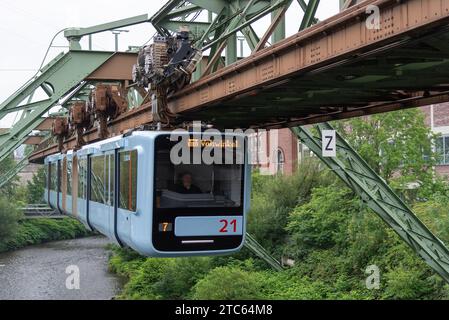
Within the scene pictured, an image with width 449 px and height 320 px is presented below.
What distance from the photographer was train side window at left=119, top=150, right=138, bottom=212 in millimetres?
9602

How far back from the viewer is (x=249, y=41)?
38.2ft

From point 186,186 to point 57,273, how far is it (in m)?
30.4

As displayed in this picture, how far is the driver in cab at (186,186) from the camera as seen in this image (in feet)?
30.5

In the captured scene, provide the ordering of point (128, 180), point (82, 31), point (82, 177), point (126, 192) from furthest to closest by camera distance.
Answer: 1. point (82, 31)
2. point (82, 177)
3. point (126, 192)
4. point (128, 180)

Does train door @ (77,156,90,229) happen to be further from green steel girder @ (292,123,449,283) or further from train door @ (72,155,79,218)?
green steel girder @ (292,123,449,283)

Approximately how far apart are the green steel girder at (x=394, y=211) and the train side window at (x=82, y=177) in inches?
225

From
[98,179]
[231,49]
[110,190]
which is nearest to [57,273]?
[98,179]

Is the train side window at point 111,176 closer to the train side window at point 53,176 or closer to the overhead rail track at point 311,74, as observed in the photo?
the overhead rail track at point 311,74

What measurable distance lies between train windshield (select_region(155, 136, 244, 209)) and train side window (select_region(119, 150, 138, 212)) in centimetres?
53

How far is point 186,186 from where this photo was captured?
9359 mm

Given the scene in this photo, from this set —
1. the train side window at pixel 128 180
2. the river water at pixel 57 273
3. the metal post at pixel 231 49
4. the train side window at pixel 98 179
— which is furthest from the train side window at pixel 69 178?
the river water at pixel 57 273

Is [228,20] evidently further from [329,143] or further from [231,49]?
[329,143]

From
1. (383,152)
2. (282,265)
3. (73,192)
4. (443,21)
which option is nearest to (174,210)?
(443,21)

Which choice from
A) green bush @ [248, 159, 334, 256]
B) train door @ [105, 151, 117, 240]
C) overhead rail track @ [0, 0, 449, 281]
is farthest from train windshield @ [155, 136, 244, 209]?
green bush @ [248, 159, 334, 256]
